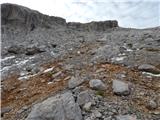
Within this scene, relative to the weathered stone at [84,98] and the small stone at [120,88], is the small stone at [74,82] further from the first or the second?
the small stone at [120,88]

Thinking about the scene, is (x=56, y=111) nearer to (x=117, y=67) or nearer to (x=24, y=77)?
(x=117, y=67)

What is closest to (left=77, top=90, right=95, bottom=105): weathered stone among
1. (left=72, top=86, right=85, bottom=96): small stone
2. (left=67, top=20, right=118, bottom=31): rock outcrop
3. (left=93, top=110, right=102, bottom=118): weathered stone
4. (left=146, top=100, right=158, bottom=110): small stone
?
(left=72, top=86, right=85, bottom=96): small stone

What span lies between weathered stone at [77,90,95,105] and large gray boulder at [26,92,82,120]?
0.22 m

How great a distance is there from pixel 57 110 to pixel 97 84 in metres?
2.07

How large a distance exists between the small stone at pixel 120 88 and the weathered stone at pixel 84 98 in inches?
37.3

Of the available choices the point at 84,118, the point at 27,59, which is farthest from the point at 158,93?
the point at 27,59

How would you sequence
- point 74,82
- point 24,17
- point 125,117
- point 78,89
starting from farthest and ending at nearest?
point 24,17 → point 74,82 → point 78,89 → point 125,117

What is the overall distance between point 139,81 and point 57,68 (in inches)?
188

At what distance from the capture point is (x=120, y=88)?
1075 cm

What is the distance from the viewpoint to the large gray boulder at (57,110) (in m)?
9.30

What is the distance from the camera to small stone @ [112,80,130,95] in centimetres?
1052

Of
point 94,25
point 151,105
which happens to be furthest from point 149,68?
point 94,25

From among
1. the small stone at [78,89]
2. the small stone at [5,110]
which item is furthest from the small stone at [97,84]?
the small stone at [5,110]

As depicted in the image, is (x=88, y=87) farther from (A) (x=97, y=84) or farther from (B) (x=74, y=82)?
(B) (x=74, y=82)
